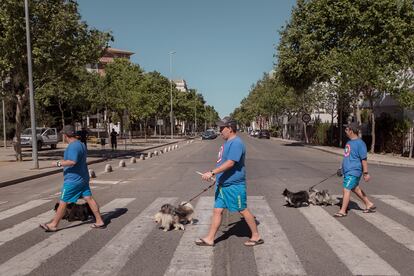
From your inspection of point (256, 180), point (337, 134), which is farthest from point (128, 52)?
point (256, 180)

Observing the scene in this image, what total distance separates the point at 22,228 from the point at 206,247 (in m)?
3.28

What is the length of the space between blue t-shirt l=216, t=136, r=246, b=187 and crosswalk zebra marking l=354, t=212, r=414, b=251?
2.46m

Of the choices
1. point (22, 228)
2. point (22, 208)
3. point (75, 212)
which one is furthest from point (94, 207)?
point (22, 208)

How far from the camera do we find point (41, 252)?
20.2ft

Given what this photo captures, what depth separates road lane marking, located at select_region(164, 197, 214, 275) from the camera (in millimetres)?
5277

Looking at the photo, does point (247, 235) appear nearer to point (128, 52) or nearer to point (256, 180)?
point (256, 180)

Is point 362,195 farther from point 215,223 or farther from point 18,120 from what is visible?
point 18,120

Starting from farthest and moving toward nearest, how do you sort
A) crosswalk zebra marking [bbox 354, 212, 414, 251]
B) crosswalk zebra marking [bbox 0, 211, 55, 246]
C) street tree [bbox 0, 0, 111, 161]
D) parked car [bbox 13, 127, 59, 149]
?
parked car [bbox 13, 127, 59, 149] < street tree [bbox 0, 0, 111, 161] < crosswalk zebra marking [bbox 0, 211, 55, 246] < crosswalk zebra marking [bbox 354, 212, 414, 251]

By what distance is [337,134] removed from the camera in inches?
1657

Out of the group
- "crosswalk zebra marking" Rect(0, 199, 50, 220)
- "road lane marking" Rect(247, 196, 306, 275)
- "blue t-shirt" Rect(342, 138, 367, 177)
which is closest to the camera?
"road lane marking" Rect(247, 196, 306, 275)

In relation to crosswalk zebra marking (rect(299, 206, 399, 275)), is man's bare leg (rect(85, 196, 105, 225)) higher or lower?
higher

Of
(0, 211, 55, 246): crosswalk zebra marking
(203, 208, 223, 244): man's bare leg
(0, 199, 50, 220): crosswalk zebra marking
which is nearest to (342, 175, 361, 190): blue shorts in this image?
(203, 208, 223, 244): man's bare leg

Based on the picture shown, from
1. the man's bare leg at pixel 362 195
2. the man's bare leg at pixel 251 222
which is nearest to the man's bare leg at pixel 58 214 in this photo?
the man's bare leg at pixel 251 222

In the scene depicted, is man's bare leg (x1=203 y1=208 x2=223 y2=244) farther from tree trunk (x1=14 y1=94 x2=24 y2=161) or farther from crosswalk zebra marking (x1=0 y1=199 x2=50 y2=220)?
tree trunk (x1=14 y1=94 x2=24 y2=161)
